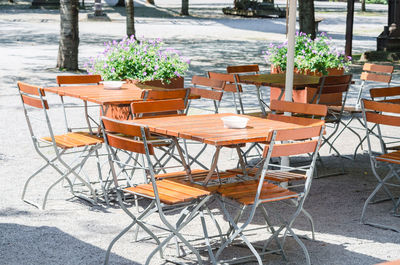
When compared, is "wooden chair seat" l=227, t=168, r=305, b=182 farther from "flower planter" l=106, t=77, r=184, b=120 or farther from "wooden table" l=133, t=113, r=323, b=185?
"flower planter" l=106, t=77, r=184, b=120

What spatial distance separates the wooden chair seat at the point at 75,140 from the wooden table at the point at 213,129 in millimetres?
943

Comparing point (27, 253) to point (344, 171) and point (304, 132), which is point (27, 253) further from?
point (344, 171)

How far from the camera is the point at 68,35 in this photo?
50.3 ft

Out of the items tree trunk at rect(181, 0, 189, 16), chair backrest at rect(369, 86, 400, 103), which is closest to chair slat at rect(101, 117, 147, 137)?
chair backrest at rect(369, 86, 400, 103)

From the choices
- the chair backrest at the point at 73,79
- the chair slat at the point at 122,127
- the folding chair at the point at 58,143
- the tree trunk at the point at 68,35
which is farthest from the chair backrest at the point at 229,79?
the tree trunk at the point at 68,35

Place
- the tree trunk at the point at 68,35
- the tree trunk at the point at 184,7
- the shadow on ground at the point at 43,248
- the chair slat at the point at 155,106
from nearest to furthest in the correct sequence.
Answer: the shadow on ground at the point at 43,248 → the chair slat at the point at 155,106 → the tree trunk at the point at 68,35 → the tree trunk at the point at 184,7

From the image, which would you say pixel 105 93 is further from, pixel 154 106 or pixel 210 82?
pixel 154 106

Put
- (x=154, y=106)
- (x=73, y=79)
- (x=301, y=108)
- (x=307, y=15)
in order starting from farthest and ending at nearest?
1. (x=307, y=15)
2. (x=73, y=79)
3. (x=154, y=106)
4. (x=301, y=108)

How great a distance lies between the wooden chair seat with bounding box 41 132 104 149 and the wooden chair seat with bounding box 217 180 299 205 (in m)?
1.70

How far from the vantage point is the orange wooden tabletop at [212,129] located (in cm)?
458

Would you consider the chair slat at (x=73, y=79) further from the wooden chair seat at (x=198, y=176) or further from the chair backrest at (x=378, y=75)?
the chair backrest at (x=378, y=75)

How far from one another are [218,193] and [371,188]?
265 centimetres

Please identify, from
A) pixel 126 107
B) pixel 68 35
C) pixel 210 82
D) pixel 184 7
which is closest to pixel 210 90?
pixel 210 82

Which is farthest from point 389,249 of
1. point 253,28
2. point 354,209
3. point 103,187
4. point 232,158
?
point 253,28
